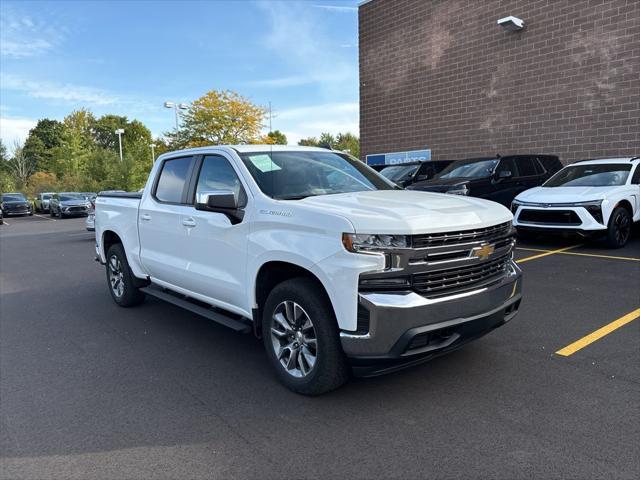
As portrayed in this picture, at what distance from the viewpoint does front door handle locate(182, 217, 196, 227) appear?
4.58 m

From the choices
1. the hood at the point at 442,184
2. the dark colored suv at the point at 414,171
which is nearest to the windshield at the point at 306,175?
the hood at the point at 442,184

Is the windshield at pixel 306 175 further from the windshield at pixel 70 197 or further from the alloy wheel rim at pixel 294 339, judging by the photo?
the windshield at pixel 70 197

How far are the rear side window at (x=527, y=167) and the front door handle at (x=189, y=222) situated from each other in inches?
392

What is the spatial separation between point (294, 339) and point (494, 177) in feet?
30.1

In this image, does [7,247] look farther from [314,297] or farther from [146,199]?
[314,297]

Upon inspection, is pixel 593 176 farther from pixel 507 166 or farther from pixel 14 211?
pixel 14 211

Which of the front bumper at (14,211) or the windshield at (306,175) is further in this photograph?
the front bumper at (14,211)

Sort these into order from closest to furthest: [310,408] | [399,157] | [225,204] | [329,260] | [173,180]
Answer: [329,260]
[310,408]
[225,204]
[173,180]
[399,157]

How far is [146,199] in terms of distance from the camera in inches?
220

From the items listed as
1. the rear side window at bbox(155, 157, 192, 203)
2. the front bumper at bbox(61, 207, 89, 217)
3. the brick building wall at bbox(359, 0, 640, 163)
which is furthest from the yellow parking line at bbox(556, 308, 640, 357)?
the front bumper at bbox(61, 207, 89, 217)

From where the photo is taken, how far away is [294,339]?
3.68 meters

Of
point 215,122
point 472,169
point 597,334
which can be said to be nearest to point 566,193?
point 472,169

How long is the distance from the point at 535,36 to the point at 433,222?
1461cm

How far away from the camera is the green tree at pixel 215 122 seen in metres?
40.7
